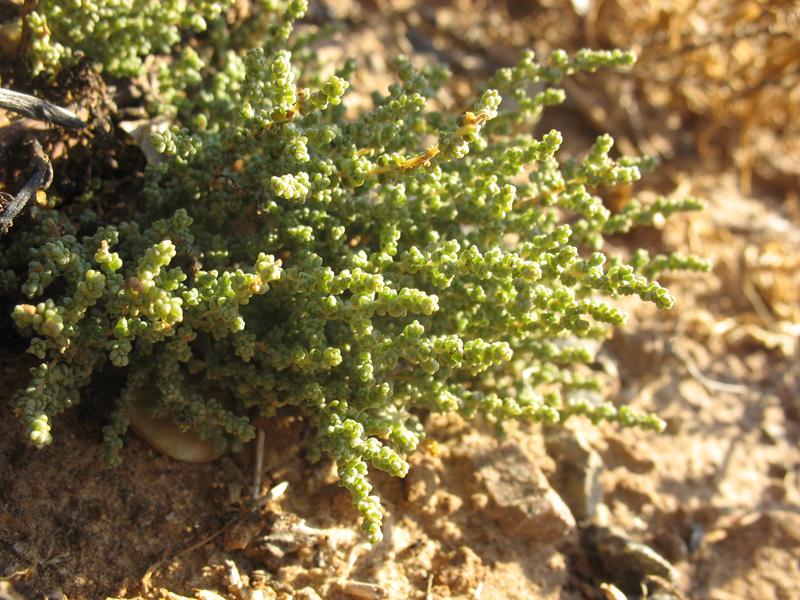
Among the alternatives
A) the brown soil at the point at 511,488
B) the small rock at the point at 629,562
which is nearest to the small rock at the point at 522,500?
the brown soil at the point at 511,488

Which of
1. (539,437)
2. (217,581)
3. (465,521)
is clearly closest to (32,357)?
(217,581)

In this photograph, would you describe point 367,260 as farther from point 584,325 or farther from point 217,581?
point 217,581

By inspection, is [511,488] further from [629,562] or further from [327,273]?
[327,273]

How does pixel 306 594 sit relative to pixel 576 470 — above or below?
below

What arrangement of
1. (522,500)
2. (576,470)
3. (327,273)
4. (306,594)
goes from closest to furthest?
(327,273) → (306,594) → (522,500) → (576,470)

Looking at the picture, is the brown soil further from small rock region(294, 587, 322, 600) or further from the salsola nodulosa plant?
the salsola nodulosa plant

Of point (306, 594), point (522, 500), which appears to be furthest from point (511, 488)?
point (306, 594)
